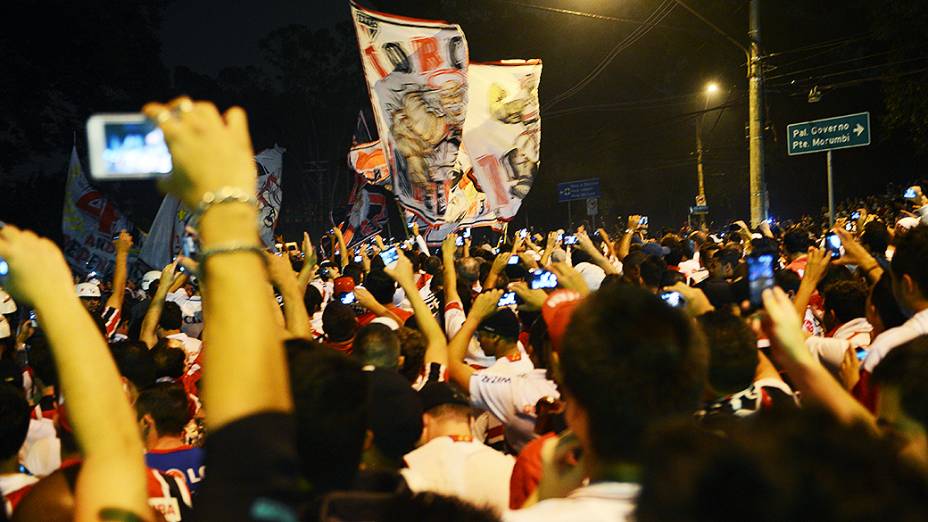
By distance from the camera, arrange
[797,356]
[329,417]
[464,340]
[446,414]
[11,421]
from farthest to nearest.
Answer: [464,340]
[446,414]
[11,421]
[797,356]
[329,417]

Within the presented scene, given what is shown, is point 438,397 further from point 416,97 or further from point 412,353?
point 416,97

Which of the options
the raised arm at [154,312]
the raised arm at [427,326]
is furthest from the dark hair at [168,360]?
the raised arm at [427,326]

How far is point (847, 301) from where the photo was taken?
5.04 metres

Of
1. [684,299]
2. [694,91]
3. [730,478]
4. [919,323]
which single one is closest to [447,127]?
[684,299]

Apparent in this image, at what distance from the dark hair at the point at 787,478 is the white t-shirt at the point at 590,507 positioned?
0.44 metres

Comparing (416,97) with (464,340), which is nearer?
(464,340)

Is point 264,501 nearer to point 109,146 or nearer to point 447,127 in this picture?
point 109,146

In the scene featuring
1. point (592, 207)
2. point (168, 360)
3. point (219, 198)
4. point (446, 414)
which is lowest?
point (446, 414)

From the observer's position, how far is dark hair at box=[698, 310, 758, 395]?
300 centimetres

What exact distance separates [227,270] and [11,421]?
2.22 meters

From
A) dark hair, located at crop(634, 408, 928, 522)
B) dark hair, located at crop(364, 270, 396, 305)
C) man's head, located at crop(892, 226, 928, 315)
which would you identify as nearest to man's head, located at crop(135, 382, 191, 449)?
dark hair, located at crop(634, 408, 928, 522)

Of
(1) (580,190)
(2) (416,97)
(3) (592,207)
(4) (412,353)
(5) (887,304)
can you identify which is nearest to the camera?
(5) (887,304)

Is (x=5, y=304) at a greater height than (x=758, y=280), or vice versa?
(x=758, y=280)

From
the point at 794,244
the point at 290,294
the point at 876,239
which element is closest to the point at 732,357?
the point at 290,294
